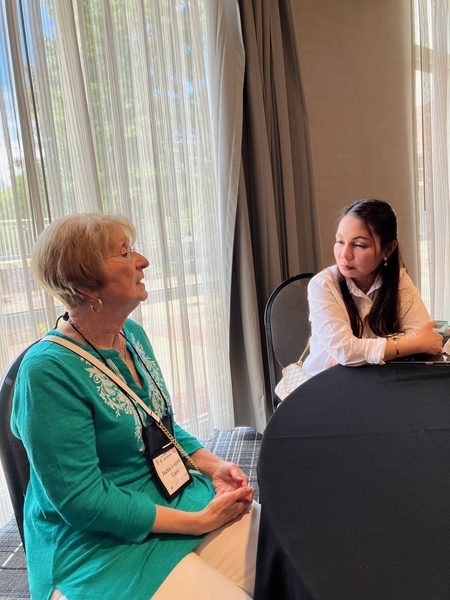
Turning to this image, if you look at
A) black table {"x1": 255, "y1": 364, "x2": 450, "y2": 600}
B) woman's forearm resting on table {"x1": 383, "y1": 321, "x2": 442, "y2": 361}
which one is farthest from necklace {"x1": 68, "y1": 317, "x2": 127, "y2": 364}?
woman's forearm resting on table {"x1": 383, "y1": 321, "x2": 442, "y2": 361}

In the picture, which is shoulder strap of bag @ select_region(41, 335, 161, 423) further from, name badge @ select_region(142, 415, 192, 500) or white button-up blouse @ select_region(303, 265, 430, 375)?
white button-up blouse @ select_region(303, 265, 430, 375)

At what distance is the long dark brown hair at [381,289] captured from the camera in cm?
146

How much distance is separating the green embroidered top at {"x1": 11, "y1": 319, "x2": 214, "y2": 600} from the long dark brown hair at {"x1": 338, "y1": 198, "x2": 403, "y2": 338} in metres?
0.93

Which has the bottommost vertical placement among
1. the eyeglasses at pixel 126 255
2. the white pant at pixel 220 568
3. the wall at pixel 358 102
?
the white pant at pixel 220 568

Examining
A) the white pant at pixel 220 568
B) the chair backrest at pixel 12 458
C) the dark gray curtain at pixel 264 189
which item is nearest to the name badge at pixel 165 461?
the white pant at pixel 220 568

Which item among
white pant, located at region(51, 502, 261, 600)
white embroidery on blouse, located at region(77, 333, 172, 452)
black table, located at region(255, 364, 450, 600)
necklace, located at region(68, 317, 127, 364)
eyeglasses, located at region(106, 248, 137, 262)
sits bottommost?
white pant, located at region(51, 502, 261, 600)

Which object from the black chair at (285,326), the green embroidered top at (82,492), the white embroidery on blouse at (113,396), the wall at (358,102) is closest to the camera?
the green embroidered top at (82,492)

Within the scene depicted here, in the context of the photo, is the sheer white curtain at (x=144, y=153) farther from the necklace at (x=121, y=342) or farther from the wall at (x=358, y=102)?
the wall at (x=358, y=102)

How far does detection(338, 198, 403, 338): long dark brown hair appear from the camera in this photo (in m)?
1.46

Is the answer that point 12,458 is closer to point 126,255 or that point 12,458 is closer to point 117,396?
point 117,396

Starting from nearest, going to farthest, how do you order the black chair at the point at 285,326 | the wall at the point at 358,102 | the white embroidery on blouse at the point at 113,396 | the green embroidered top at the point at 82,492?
the green embroidered top at the point at 82,492
the white embroidery on blouse at the point at 113,396
the black chair at the point at 285,326
the wall at the point at 358,102

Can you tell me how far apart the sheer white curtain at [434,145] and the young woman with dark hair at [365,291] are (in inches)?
84.0

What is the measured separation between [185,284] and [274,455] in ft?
4.43

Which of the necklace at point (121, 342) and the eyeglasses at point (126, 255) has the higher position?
the eyeglasses at point (126, 255)
